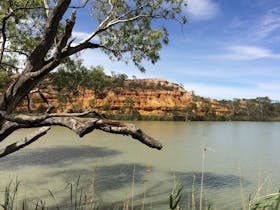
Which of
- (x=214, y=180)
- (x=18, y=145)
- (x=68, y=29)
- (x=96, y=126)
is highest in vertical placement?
(x=68, y=29)

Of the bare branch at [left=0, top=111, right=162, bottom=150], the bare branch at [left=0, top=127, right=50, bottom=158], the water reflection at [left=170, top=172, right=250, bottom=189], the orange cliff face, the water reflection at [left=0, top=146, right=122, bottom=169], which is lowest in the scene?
the water reflection at [left=170, top=172, right=250, bottom=189]

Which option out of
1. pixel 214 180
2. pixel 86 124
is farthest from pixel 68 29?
pixel 214 180

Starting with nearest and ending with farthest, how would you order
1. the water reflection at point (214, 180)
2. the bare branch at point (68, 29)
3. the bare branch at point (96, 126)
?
the bare branch at point (96, 126) < the bare branch at point (68, 29) < the water reflection at point (214, 180)

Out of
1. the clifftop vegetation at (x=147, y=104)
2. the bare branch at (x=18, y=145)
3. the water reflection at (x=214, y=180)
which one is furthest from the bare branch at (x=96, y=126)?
the clifftop vegetation at (x=147, y=104)

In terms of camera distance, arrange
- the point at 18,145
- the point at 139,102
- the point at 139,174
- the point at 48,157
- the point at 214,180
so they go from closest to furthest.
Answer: the point at 18,145 → the point at 214,180 → the point at 139,174 → the point at 48,157 → the point at 139,102

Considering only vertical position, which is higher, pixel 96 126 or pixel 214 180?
pixel 96 126

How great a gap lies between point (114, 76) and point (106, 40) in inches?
2199

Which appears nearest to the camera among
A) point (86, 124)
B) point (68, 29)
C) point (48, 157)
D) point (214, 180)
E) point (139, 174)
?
point (86, 124)

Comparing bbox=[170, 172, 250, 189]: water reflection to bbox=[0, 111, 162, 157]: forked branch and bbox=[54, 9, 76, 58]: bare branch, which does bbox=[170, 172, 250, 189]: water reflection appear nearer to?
bbox=[54, 9, 76, 58]: bare branch

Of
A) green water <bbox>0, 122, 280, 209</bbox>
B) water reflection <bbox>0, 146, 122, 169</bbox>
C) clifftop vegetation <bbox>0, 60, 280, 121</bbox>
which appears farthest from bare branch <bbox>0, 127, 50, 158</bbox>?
clifftop vegetation <bbox>0, 60, 280, 121</bbox>

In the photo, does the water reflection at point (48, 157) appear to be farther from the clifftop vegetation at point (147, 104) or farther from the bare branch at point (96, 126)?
the clifftop vegetation at point (147, 104)

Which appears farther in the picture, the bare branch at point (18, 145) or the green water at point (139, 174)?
the green water at point (139, 174)

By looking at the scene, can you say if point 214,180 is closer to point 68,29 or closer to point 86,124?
point 68,29

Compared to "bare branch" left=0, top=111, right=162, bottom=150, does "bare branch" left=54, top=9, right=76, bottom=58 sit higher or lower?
higher
